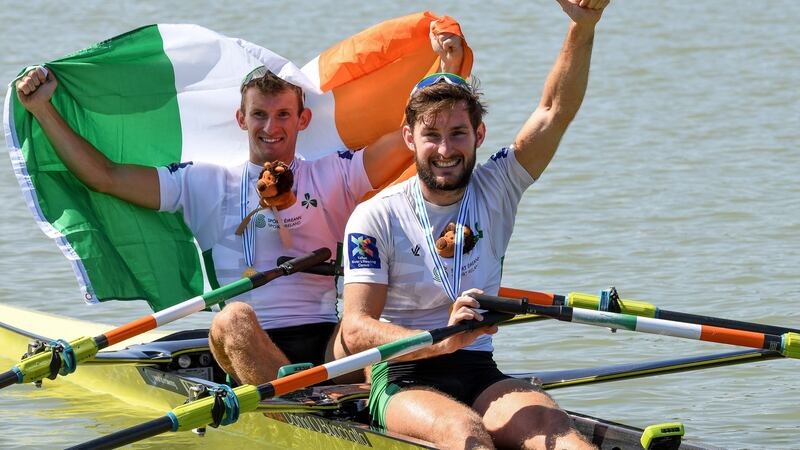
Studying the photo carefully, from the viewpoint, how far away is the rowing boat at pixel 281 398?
18.1 feet

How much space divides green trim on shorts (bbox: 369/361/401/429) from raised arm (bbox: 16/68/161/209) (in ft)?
5.66

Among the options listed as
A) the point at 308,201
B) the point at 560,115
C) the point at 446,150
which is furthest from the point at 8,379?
the point at 560,115

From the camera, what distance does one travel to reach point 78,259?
22.6 feet

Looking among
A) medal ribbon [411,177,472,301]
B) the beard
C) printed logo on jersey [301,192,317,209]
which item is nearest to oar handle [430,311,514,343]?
medal ribbon [411,177,472,301]

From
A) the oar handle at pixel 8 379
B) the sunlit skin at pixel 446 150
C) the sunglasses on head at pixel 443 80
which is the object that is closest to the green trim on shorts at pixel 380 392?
the sunlit skin at pixel 446 150

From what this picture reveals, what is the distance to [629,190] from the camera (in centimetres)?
1201

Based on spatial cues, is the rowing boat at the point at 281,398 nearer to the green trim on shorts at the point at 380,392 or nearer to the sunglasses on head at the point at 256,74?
the green trim on shorts at the point at 380,392

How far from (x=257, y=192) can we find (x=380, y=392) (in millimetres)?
1468

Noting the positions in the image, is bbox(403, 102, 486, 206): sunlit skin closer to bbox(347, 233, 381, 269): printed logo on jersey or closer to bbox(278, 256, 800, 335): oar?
bbox(347, 233, 381, 269): printed logo on jersey

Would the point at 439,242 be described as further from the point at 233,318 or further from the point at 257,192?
the point at 257,192

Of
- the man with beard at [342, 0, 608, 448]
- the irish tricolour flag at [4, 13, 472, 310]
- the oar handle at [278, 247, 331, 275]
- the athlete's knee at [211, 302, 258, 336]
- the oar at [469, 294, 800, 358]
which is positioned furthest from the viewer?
the irish tricolour flag at [4, 13, 472, 310]

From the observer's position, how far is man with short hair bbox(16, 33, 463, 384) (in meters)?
6.57

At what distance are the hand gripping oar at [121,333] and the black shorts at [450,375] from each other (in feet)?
3.39

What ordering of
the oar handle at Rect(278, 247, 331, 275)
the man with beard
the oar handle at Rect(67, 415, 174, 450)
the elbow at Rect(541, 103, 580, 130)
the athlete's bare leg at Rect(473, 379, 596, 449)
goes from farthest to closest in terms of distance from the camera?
the oar handle at Rect(278, 247, 331, 275)
the elbow at Rect(541, 103, 580, 130)
the man with beard
the athlete's bare leg at Rect(473, 379, 596, 449)
the oar handle at Rect(67, 415, 174, 450)
